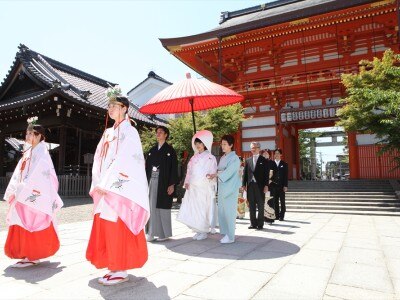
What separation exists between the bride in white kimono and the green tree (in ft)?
18.1

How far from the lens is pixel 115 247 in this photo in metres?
2.66

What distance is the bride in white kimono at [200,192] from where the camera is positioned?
15.8ft

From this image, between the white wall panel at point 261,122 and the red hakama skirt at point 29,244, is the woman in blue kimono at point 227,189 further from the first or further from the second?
the white wall panel at point 261,122

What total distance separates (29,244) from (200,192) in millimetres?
2522

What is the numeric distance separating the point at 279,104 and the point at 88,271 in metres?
12.3

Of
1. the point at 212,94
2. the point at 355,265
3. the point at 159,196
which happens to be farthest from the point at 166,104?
the point at 355,265

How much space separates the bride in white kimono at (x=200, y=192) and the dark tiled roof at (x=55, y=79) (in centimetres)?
833

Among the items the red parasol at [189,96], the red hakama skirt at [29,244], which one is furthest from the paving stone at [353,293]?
the red parasol at [189,96]

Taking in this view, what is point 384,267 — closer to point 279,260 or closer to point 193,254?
point 279,260

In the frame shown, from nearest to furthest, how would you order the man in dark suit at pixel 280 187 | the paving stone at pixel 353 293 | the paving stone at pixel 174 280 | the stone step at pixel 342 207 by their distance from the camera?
the paving stone at pixel 353 293 < the paving stone at pixel 174 280 < the man in dark suit at pixel 280 187 < the stone step at pixel 342 207

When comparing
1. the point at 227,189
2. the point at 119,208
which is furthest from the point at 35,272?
the point at 227,189

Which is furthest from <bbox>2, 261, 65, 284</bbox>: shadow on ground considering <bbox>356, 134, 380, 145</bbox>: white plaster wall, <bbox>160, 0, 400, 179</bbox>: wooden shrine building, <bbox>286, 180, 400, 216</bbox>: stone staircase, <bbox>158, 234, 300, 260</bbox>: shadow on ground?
<bbox>356, 134, 380, 145</bbox>: white plaster wall

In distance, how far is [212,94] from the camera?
4652mm

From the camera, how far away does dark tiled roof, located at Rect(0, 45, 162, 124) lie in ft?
43.0
